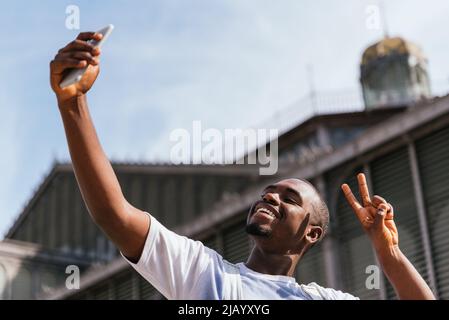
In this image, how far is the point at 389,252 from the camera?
4.18 metres

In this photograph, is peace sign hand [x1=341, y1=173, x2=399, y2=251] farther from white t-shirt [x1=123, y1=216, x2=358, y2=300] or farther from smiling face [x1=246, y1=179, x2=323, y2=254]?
white t-shirt [x1=123, y1=216, x2=358, y2=300]

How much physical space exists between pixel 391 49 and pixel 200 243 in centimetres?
3496

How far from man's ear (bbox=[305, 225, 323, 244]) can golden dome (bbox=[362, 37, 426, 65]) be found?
33633 millimetres

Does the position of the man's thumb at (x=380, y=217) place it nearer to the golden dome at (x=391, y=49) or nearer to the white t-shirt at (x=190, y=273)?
the white t-shirt at (x=190, y=273)

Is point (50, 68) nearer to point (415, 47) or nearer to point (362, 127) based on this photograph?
point (362, 127)

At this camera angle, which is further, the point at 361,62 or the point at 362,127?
the point at 361,62

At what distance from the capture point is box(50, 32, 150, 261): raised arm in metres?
3.49

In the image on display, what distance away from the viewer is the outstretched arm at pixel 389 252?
4047mm

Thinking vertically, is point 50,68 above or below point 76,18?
below

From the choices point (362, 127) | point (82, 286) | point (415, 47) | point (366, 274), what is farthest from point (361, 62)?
point (366, 274)

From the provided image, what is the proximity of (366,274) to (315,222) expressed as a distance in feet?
39.0

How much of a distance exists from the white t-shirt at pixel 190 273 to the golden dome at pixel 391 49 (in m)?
34.2
